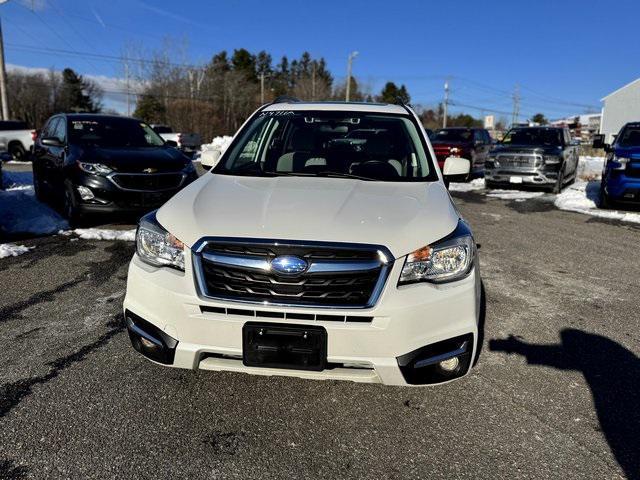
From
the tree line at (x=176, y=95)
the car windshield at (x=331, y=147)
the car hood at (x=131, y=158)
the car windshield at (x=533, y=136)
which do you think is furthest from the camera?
the tree line at (x=176, y=95)

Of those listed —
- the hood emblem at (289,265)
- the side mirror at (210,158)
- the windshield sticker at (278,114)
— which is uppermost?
the windshield sticker at (278,114)

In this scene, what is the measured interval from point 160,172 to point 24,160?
54.6ft

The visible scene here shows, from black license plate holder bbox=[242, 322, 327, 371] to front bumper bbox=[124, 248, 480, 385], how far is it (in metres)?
0.03

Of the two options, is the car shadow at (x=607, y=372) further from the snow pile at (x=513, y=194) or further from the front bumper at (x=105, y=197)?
the snow pile at (x=513, y=194)

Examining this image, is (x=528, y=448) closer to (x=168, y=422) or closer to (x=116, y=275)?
(x=168, y=422)

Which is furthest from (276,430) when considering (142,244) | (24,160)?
(24,160)

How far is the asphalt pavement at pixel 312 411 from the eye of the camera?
93.2 inches

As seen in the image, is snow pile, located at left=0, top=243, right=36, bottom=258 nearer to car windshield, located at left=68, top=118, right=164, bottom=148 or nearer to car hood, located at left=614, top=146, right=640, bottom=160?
car windshield, located at left=68, top=118, right=164, bottom=148

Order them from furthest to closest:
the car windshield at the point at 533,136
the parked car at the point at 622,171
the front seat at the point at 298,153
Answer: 1. the car windshield at the point at 533,136
2. the parked car at the point at 622,171
3. the front seat at the point at 298,153

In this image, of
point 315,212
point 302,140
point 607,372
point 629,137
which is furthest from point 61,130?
point 629,137

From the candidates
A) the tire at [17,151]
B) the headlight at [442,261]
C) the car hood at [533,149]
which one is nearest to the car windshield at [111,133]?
the headlight at [442,261]

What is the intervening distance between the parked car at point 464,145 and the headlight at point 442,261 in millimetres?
13231

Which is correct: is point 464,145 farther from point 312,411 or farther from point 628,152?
point 312,411

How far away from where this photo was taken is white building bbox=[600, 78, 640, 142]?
5162 centimetres
